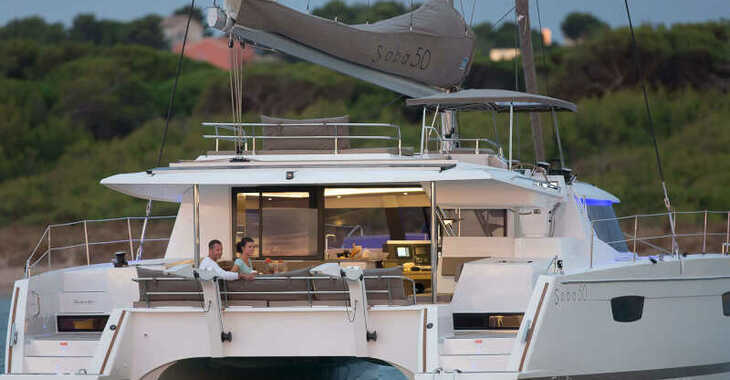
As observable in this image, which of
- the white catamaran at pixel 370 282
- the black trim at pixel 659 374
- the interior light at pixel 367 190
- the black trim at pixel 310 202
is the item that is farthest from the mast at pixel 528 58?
the black trim at pixel 310 202

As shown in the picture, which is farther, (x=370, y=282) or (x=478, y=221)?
(x=478, y=221)

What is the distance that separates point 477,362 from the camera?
33.7 ft

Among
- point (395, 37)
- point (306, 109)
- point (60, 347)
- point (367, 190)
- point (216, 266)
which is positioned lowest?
point (60, 347)

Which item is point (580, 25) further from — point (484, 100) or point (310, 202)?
point (310, 202)

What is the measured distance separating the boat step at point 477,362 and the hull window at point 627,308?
1568mm

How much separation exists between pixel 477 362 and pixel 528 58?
8.43 meters

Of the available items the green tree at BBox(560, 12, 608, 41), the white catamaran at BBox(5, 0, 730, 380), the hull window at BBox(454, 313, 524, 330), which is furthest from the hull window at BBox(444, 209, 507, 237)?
the green tree at BBox(560, 12, 608, 41)

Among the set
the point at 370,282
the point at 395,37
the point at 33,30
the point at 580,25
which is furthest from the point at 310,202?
the point at 33,30

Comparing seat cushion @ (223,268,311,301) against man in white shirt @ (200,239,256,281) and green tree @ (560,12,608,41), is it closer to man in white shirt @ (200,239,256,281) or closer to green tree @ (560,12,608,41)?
man in white shirt @ (200,239,256,281)

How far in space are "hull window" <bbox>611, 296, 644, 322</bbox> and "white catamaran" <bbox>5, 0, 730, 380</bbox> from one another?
20 mm

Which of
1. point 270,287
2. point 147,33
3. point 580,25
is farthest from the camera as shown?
point 147,33

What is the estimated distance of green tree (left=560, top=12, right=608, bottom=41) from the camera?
43.2 metres

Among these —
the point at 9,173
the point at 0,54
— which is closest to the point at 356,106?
the point at 9,173

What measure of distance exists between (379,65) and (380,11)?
69.1 feet
